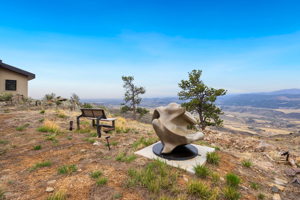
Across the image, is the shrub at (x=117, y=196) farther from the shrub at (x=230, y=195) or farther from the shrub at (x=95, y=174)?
the shrub at (x=230, y=195)

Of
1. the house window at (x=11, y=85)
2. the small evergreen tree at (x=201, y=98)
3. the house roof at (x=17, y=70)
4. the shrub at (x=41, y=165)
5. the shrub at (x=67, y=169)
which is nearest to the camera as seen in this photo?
the shrub at (x=67, y=169)

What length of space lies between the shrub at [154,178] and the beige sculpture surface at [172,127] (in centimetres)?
93

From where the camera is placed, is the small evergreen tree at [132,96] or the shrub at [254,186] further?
the small evergreen tree at [132,96]

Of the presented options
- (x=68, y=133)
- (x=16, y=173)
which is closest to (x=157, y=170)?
(x=16, y=173)

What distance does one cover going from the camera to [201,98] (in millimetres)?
13320

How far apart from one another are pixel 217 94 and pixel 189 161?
33.3ft

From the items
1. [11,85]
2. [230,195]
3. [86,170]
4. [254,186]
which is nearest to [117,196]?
[86,170]

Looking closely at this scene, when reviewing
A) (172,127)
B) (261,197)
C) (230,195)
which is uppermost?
(172,127)

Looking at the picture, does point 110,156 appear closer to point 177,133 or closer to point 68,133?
point 177,133

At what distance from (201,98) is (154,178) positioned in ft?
37.6

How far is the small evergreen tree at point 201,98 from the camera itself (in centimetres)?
1280

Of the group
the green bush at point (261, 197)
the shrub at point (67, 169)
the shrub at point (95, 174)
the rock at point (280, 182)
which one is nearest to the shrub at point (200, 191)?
the green bush at point (261, 197)

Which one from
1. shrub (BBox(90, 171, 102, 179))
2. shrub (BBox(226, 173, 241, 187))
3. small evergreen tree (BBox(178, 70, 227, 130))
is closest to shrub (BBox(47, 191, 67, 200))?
shrub (BBox(90, 171, 102, 179))

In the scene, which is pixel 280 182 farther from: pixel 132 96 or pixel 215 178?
pixel 132 96
